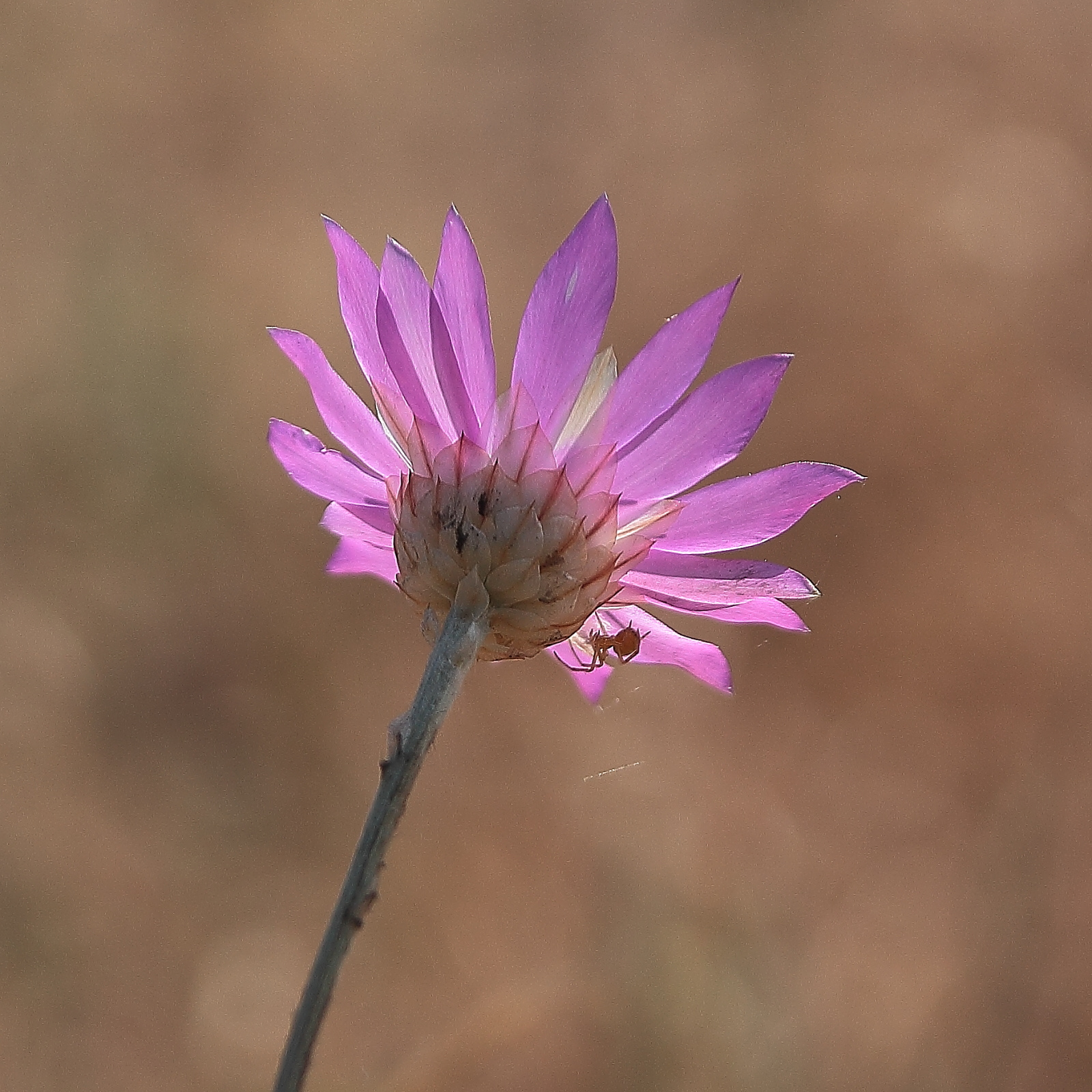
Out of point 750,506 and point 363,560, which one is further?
point 363,560

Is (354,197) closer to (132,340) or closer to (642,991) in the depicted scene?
(132,340)

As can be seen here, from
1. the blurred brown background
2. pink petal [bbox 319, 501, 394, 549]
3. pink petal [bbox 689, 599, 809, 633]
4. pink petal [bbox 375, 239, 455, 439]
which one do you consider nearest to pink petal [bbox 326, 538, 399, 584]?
pink petal [bbox 319, 501, 394, 549]

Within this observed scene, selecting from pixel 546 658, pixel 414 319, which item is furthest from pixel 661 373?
pixel 546 658

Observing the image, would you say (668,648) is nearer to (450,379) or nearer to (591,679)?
(591,679)

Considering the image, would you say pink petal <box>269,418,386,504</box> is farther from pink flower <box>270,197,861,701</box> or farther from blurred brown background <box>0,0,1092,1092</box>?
blurred brown background <box>0,0,1092,1092</box>

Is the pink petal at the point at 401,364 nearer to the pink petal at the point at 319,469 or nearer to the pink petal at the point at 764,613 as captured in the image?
the pink petal at the point at 319,469
